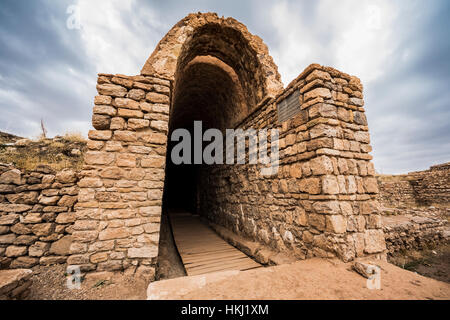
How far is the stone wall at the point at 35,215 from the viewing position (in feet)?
8.95

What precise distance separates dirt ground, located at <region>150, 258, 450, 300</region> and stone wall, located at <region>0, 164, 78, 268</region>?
8.09 feet

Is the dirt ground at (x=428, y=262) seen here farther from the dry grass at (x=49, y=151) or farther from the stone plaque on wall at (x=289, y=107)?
the dry grass at (x=49, y=151)

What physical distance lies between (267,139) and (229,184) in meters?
2.50

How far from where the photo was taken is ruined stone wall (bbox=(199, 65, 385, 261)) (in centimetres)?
245

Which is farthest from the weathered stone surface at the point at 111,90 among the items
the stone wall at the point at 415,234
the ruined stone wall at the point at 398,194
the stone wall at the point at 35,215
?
the ruined stone wall at the point at 398,194

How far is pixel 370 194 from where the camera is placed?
108 inches

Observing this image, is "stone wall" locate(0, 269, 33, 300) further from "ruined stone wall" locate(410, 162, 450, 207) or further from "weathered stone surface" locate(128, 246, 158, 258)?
"ruined stone wall" locate(410, 162, 450, 207)

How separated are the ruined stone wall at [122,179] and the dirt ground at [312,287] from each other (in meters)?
1.28

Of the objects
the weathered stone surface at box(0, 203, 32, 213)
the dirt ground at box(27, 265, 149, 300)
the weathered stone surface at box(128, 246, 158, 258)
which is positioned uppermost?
the weathered stone surface at box(0, 203, 32, 213)

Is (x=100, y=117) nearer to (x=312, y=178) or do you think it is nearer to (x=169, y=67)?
(x=169, y=67)

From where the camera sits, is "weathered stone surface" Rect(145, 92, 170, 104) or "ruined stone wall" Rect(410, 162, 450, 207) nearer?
"weathered stone surface" Rect(145, 92, 170, 104)

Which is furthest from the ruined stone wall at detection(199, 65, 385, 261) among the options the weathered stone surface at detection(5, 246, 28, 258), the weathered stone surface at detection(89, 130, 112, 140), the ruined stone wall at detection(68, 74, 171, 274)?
the weathered stone surface at detection(5, 246, 28, 258)
